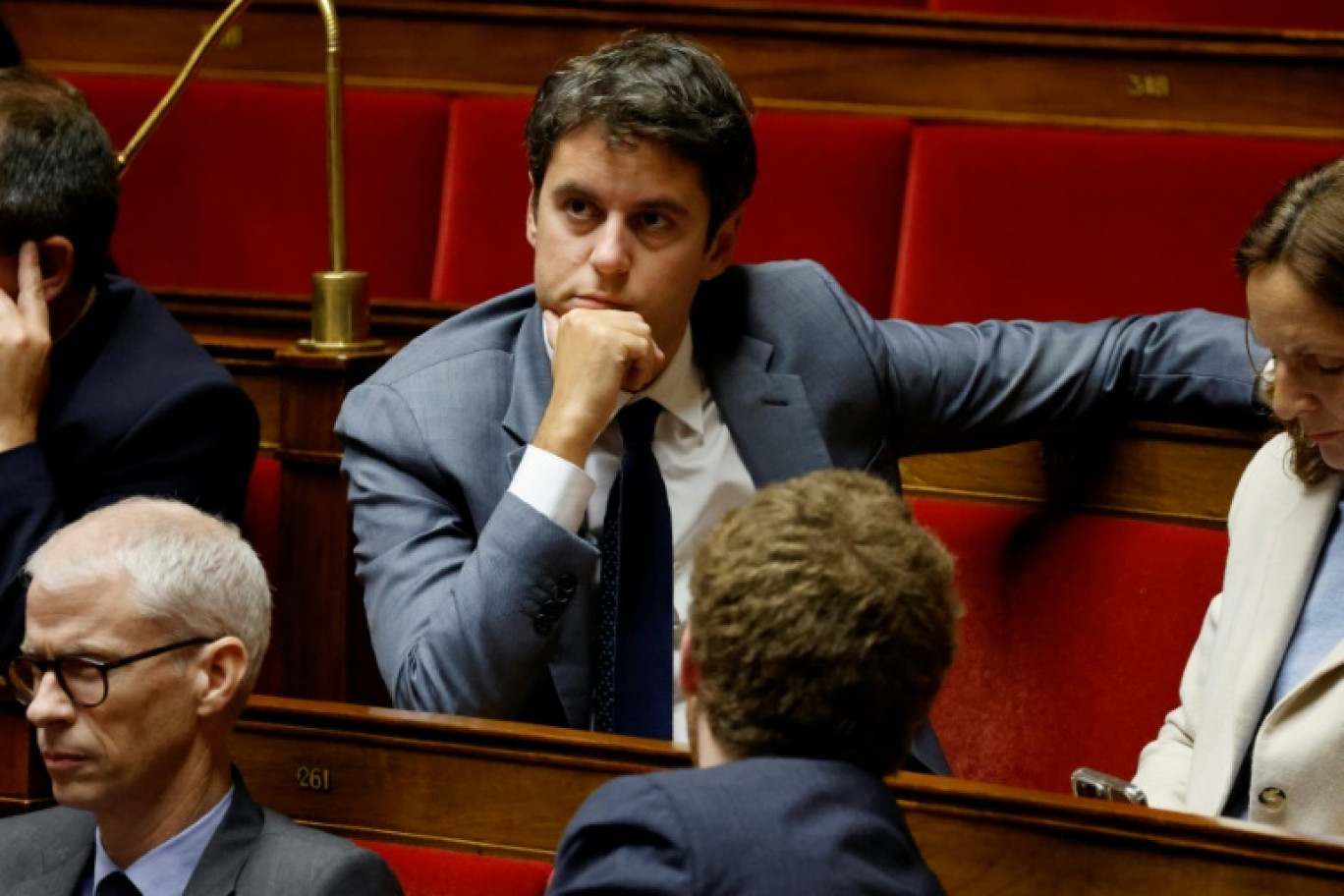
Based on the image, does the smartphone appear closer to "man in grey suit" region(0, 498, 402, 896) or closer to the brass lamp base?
"man in grey suit" region(0, 498, 402, 896)

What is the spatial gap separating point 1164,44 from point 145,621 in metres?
0.95

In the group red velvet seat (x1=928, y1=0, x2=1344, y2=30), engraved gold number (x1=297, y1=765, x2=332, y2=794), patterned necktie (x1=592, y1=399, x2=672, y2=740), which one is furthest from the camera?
red velvet seat (x1=928, y1=0, x2=1344, y2=30)

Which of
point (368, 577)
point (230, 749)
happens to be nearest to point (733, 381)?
point (368, 577)

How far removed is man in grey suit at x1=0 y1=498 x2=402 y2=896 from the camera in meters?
0.76

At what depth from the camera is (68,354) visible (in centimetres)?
110

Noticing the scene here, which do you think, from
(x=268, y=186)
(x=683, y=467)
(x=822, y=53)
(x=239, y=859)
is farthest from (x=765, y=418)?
(x=268, y=186)

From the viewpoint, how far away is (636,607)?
94cm

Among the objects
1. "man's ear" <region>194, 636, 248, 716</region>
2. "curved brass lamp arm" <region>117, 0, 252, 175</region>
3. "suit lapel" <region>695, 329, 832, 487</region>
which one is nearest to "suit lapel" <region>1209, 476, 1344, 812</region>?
"suit lapel" <region>695, 329, 832, 487</region>

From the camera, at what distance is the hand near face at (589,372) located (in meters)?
0.90

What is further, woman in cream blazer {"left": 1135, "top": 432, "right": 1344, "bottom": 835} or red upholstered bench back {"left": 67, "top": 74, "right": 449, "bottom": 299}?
red upholstered bench back {"left": 67, "top": 74, "right": 449, "bottom": 299}

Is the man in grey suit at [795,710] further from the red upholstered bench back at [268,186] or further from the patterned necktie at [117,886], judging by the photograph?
the red upholstered bench back at [268,186]

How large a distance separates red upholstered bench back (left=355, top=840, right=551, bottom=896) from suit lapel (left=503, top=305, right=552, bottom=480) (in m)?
0.22

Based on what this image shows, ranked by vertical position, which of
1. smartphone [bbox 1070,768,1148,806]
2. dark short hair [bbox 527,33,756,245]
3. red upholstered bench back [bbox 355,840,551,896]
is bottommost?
red upholstered bench back [bbox 355,840,551,896]

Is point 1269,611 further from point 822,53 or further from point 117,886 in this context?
point 822,53
